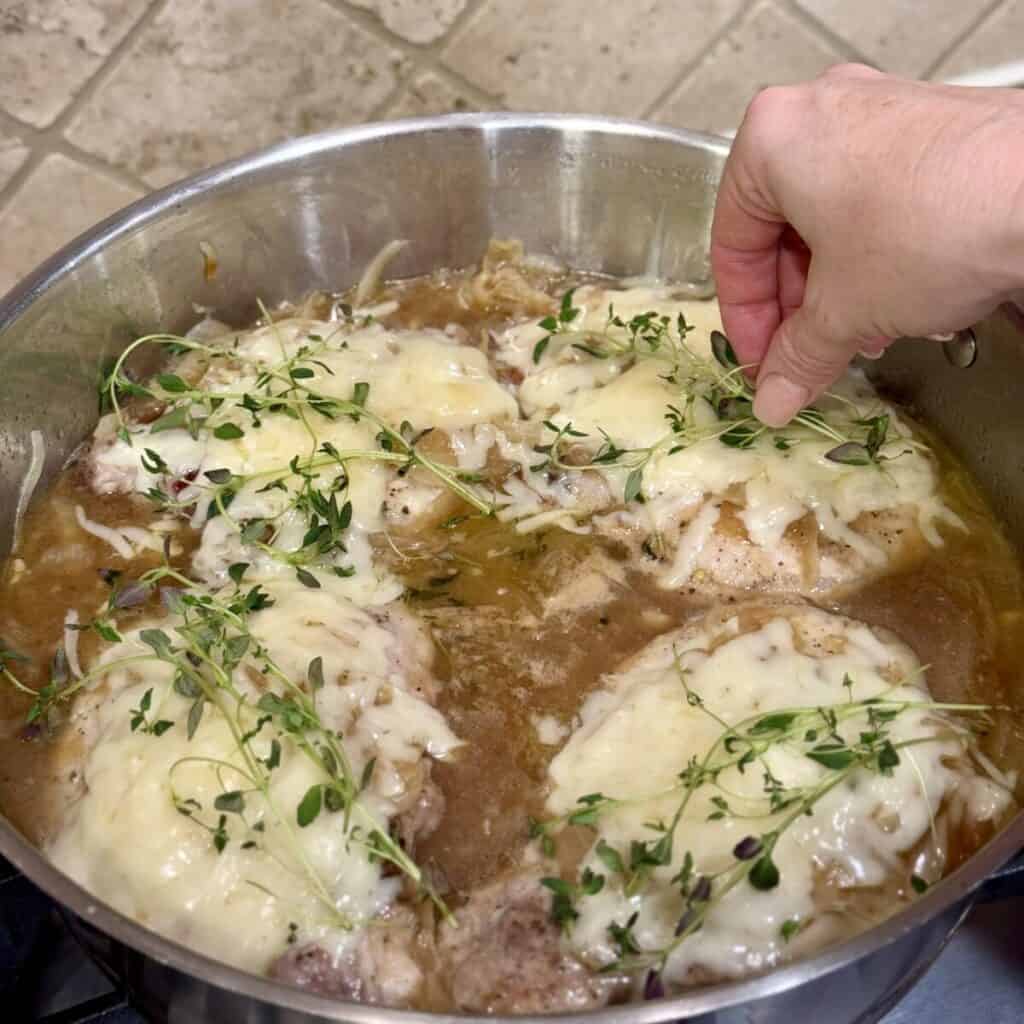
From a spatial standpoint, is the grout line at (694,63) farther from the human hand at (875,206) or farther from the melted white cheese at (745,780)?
the melted white cheese at (745,780)

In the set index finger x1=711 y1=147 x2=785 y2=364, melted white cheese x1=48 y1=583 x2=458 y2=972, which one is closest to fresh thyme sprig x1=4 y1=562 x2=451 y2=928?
melted white cheese x1=48 y1=583 x2=458 y2=972

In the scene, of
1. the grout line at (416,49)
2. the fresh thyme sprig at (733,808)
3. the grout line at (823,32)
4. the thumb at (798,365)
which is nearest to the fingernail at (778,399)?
the thumb at (798,365)

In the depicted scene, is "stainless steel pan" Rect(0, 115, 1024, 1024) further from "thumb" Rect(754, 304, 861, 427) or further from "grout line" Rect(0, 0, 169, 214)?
"thumb" Rect(754, 304, 861, 427)

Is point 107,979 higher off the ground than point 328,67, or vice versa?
point 328,67

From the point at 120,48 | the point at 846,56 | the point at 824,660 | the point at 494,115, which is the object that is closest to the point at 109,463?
the point at 120,48

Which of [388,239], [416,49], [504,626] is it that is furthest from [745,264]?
[416,49]

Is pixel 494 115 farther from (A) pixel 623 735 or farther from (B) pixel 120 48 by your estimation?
(A) pixel 623 735

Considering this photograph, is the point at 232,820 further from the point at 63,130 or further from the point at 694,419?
the point at 63,130
